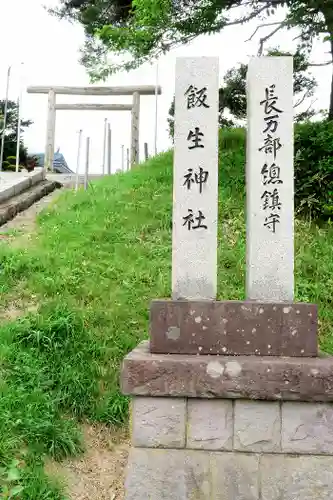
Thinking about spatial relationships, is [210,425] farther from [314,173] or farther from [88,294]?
[314,173]

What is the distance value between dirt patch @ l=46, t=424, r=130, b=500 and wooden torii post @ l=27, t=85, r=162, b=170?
35.5 ft

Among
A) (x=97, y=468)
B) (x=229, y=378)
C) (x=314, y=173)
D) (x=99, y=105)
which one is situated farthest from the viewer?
(x=99, y=105)

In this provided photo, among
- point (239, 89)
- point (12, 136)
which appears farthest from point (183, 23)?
point (12, 136)

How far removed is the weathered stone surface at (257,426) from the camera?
3.16m

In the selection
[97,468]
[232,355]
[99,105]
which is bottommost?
[97,468]

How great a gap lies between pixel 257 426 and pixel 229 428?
0.16 m

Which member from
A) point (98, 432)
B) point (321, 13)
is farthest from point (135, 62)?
point (98, 432)

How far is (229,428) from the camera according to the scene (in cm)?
318

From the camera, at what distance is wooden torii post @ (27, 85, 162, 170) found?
15031mm

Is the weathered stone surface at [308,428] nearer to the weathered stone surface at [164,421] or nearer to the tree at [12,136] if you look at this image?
the weathered stone surface at [164,421]

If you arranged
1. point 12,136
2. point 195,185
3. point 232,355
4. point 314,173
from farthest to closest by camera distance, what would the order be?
point 12,136, point 314,173, point 195,185, point 232,355

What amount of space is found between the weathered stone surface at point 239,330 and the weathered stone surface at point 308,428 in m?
0.33

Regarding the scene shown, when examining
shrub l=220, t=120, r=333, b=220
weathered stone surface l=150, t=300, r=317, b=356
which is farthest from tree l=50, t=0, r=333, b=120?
weathered stone surface l=150, t=300, r=317, b=356

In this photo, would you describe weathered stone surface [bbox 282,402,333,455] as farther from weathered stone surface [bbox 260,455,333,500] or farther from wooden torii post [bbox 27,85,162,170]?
wooden torii post [bbox 27,85,162,170]
